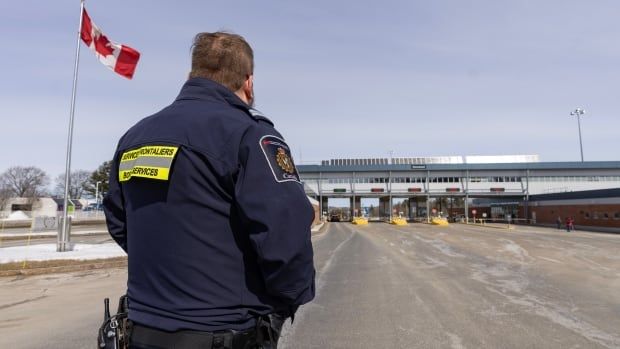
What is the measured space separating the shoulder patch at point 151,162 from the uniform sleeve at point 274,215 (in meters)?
0.30

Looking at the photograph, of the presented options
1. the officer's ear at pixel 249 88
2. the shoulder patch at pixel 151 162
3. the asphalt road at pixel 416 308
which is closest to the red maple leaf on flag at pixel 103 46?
the asphalt road at pixel 416 308

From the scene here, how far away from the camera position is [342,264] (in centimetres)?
1429

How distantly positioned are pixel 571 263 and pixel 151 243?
15004mm

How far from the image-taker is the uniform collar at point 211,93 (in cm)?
209

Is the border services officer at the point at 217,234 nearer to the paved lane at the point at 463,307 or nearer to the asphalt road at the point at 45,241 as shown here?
the paved lane at the point at 463,307

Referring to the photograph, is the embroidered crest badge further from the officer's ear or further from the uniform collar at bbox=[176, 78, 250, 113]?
the officer's ear

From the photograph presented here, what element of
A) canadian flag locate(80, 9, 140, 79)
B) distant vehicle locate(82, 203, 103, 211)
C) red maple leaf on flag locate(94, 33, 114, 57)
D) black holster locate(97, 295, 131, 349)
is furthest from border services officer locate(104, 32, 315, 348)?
distant vehicle locate(82, 203, 103, 211)

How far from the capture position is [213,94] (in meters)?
2.11

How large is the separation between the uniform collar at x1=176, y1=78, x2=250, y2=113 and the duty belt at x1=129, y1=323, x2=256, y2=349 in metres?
0.96

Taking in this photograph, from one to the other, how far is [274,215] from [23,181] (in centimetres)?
11152

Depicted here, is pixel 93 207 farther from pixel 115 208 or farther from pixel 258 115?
pixel 258 115

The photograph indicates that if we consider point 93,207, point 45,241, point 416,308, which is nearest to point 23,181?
point 93,207

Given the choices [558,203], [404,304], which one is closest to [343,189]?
[558,203]

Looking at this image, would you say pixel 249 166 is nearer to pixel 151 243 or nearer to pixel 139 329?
pixel 151 243
